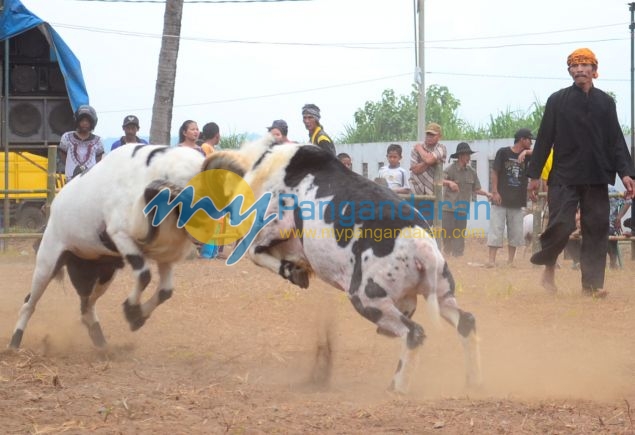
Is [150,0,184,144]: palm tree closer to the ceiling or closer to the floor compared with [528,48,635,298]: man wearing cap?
closer to the ceiling

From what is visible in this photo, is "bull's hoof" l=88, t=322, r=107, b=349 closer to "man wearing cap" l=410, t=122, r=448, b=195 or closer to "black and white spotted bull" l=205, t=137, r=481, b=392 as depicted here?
"black and white spotted bull" l=205, t=137, r=481, b=392

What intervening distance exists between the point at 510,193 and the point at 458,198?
1.47 m

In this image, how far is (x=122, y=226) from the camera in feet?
22.4

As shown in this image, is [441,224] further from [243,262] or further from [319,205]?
[319,205]

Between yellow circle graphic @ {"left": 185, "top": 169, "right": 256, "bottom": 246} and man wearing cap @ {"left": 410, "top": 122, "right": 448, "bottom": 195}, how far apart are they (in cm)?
729

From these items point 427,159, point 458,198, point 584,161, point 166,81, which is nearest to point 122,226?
point 584,161

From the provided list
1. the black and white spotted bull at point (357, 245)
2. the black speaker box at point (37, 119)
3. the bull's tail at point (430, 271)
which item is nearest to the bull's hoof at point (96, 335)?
the black and white spotted bull at point (357, 245)

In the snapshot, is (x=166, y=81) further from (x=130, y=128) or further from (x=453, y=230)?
(x=453, y=230)

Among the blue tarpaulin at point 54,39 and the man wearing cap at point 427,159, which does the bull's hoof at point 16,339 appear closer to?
the man wearing cap at point 427,159

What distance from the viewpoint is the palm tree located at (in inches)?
611

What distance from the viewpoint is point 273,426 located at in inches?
187

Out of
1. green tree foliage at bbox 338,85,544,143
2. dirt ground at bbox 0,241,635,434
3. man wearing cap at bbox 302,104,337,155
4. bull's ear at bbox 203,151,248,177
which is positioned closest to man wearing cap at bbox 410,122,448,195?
dirt ground at bbox 0,241,635,434

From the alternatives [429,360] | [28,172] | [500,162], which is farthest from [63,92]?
[429,360]

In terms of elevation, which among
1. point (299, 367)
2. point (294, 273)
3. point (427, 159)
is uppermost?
point (427, 159)
